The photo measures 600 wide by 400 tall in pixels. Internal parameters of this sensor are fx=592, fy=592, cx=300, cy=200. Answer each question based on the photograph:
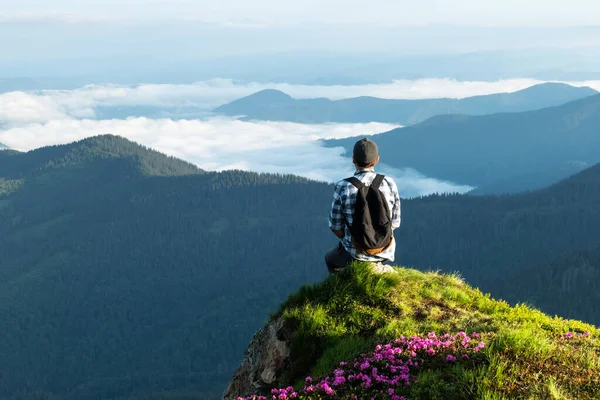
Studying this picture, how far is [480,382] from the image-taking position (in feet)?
36.2

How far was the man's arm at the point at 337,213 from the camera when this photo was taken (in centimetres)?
1719

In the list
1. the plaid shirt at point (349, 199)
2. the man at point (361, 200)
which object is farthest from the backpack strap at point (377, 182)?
the plaid shirt at point (349, 199)

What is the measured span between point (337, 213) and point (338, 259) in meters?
2.13

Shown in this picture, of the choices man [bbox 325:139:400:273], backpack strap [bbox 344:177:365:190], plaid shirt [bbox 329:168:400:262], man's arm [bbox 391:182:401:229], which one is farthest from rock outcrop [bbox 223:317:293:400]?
backpack strap [bbox 344:177:365:190]

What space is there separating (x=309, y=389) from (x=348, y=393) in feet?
2.63

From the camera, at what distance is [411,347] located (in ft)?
44.7

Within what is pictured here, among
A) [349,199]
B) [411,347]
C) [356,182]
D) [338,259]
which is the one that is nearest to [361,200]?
[349,199]

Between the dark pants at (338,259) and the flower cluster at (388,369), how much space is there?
4.77 meters

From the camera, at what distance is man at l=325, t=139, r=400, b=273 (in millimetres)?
17031

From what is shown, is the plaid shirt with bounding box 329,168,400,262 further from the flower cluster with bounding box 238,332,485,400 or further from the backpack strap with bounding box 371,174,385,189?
the flower cluster with bounding box 238,332,485,400

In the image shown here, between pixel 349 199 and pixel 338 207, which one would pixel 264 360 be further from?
pixel 349 199

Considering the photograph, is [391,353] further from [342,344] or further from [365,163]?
[365,163]

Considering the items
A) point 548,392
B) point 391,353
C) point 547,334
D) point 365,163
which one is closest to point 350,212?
point 365,163

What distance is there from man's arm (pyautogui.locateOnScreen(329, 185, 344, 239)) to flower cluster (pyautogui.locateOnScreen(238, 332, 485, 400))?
177 inches
